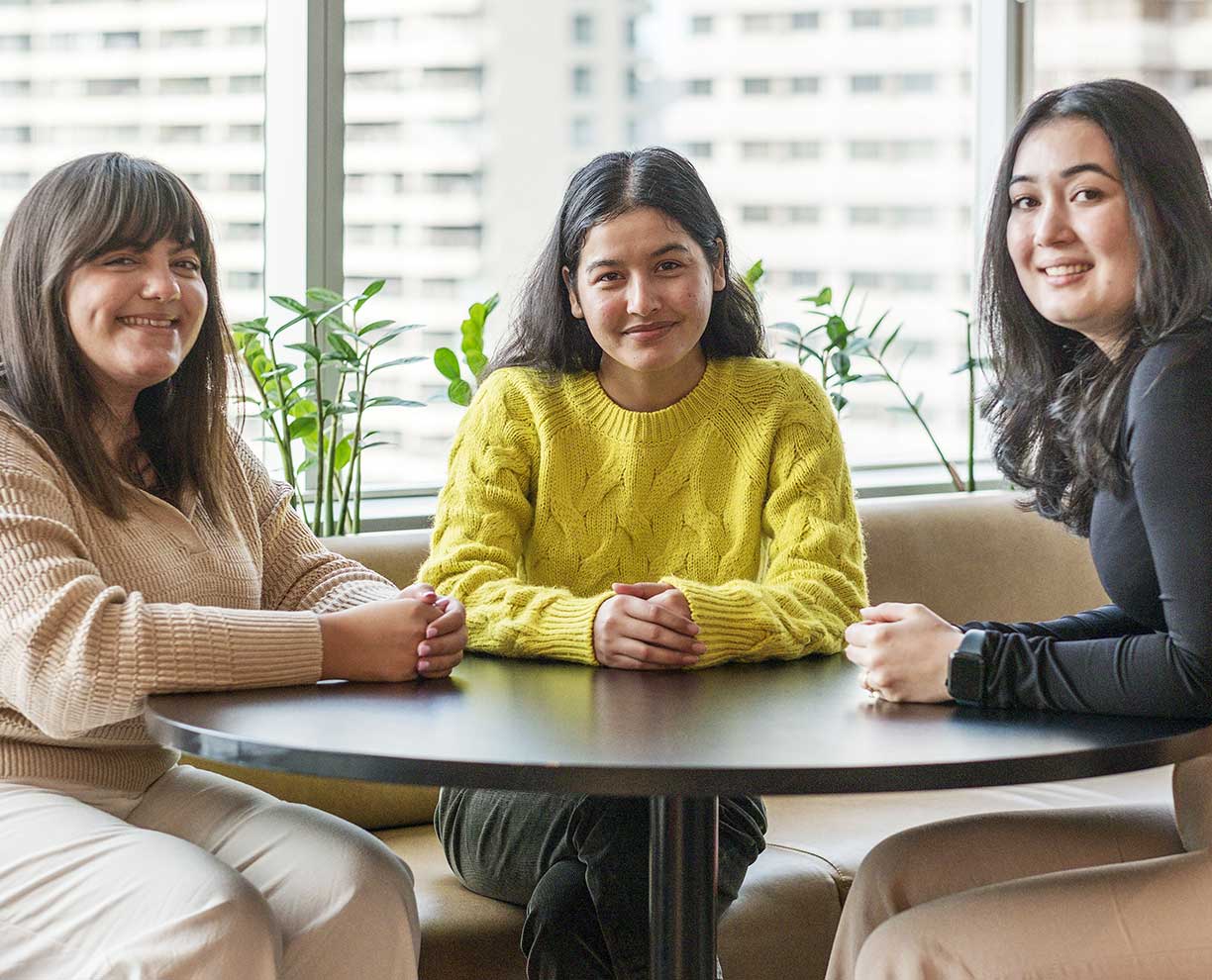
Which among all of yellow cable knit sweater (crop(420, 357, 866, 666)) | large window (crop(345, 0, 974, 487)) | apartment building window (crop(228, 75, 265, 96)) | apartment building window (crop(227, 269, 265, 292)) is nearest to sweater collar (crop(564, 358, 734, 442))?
yellow cable knit sweater (crop(420, 357, 866, 666))

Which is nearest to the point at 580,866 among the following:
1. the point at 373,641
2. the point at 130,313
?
the point at 373,641

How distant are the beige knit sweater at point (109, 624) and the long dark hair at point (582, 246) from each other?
1.80 feet

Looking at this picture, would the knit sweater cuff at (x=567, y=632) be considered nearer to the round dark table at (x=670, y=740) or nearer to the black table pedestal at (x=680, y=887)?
the round dark table at (x=670, y=740)

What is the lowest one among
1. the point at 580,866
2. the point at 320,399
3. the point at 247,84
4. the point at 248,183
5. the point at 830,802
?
the point at 830,802


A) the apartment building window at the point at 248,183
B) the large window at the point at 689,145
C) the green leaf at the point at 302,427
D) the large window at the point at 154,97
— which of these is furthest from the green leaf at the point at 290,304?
the apartment building window at the point at 248,183

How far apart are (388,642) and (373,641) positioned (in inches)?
0.6

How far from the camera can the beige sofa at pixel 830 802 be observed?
2.02 m

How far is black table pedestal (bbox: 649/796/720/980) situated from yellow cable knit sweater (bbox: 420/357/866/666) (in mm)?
501

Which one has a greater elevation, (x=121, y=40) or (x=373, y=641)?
(x=121, y=40)

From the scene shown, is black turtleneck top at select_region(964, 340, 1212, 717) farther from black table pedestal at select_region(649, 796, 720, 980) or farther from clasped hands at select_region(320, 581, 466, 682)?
clasped hands at select_region(320, 581, 466, 682)

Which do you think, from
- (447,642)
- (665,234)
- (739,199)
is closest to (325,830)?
(447,642)

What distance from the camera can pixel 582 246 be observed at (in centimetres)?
212

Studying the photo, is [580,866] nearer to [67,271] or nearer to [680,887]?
[680,887]

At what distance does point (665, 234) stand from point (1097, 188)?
0.60m
